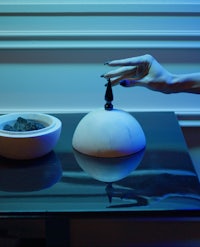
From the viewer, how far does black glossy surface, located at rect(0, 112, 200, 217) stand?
0.61m

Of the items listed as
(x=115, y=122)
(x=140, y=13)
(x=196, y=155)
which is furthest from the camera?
(x=196, y=155)

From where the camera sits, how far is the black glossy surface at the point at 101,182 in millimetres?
613

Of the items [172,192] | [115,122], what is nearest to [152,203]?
[172,192]

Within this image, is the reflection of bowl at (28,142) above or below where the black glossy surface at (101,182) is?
above

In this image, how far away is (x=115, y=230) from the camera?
117 cm

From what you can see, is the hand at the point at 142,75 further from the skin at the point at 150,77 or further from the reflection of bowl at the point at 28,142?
the reflection of bowl at the point at 28,142

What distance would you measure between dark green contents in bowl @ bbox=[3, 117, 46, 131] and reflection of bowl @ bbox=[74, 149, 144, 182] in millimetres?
89

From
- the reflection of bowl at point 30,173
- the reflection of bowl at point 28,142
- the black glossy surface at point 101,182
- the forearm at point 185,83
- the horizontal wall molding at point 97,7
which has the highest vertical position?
the horizontal wall molding at point 97,7

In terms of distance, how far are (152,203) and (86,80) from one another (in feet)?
1.62

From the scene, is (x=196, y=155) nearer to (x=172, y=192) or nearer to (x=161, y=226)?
(x=161, y=226)

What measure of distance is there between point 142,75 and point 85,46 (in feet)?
0.78

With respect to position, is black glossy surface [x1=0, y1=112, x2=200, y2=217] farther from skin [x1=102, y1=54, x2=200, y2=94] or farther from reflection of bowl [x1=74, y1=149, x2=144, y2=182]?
skin [x1=102, y1=54, x2=200, y2=94]

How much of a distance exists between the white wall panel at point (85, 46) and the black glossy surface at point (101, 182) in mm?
230

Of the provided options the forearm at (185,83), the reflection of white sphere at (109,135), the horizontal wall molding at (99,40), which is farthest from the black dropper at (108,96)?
the horizontal wall molding at (99,40)
